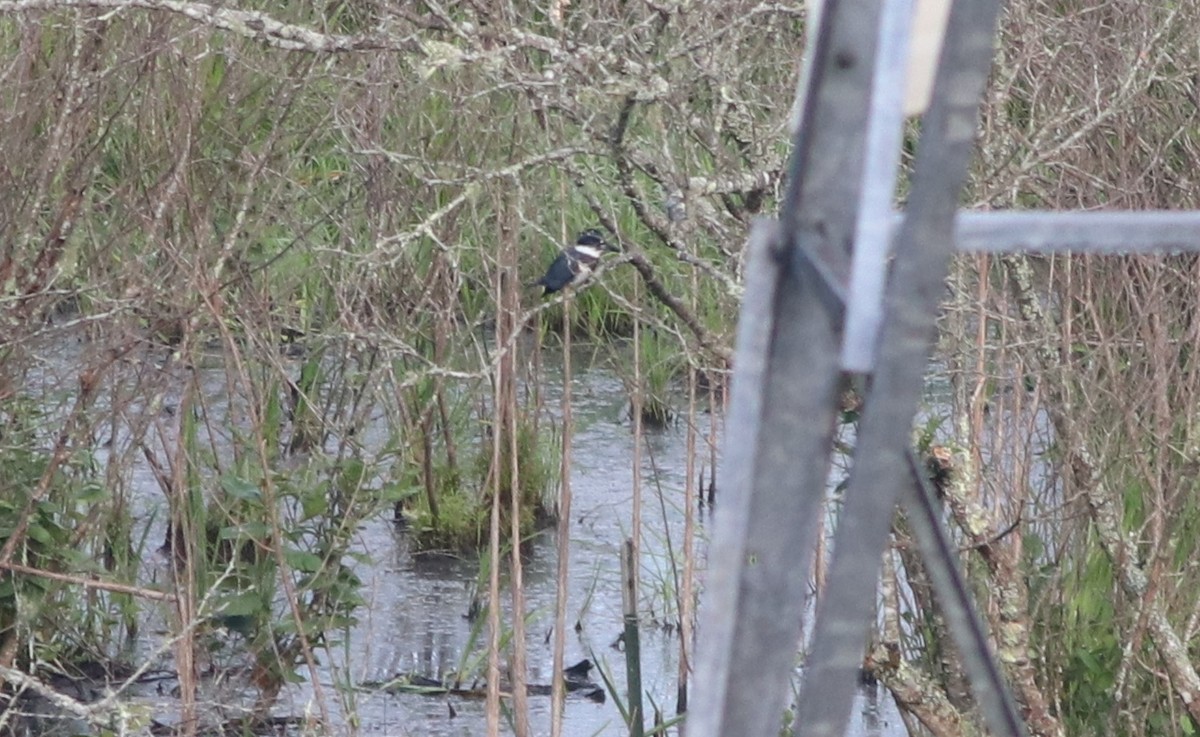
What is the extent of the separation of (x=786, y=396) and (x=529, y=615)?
3.65 m

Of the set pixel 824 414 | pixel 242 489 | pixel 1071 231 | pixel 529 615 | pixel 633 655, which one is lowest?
pixel 529 615

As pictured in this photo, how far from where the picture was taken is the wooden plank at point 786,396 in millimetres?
923

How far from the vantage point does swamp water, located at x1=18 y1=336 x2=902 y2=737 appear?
14.0 feet

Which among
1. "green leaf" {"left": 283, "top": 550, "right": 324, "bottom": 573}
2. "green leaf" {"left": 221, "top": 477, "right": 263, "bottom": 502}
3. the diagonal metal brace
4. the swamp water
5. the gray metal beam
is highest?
the gray metal beam

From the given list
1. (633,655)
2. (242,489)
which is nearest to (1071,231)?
(633,655)

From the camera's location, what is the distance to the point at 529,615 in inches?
177

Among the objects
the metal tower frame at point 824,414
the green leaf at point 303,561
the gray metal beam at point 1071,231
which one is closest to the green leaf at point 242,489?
the green leaf at point 303,561

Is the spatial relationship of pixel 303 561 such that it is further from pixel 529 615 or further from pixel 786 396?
pixel 786 396

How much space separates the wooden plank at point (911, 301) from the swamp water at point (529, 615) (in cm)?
291

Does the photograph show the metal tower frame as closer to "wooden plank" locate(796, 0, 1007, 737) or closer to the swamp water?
"wooden plank" locate(796, 0, 1007, 737)

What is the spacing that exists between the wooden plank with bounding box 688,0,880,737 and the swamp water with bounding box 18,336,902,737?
2.76 metres

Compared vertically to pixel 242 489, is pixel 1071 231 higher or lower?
higher

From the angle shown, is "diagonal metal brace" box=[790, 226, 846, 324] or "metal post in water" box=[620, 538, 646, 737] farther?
"metal post in water" box=[620, 538, 646, 737]

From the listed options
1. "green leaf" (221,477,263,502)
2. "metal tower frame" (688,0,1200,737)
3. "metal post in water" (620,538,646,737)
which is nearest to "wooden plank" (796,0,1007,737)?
"metal tower frame" (688,0,1200,737)
